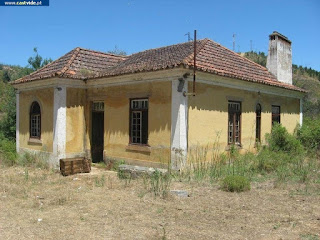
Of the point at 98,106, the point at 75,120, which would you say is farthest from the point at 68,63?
the point at 75,120

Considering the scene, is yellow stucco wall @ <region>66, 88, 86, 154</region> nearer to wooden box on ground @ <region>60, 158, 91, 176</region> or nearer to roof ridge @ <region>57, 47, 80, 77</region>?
roof ridge @ <region>57, 47, 80, 77</region>

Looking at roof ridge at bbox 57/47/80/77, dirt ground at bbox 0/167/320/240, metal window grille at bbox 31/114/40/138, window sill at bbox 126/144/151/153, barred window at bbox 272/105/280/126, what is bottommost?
dirt ground at bbox 0/167/320/240

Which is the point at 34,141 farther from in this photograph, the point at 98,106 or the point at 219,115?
the point at 219,115

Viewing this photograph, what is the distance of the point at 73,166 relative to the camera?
1132cm

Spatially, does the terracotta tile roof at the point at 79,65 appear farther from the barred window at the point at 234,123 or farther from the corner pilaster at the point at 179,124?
the barred window at the point at 234,123

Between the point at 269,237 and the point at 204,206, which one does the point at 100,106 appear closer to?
the point at 204,206

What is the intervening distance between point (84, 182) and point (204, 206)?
436cm

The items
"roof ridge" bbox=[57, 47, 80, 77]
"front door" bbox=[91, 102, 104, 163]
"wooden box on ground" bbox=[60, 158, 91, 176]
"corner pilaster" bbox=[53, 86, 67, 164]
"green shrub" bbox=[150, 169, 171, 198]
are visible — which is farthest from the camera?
"front door" bbox=[91, 102, 104, 163]

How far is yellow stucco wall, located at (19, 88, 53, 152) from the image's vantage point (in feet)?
42.1

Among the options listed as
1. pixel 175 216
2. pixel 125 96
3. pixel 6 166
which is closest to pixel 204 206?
pixel 175 216

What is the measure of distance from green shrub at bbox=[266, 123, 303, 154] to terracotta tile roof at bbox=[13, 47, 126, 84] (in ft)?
25.7

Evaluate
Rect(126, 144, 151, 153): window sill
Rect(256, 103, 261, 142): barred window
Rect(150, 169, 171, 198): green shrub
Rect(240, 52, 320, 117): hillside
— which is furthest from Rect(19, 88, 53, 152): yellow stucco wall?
Rect(240, 52, 320, 117): hillside

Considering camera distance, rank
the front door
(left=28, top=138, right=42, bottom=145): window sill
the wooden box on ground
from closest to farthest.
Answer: the wooden box on ground < the front door < (left=28, top=138, right=42, bottom=145): window sill

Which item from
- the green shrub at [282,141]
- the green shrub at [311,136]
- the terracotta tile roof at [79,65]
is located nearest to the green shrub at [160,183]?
the terracotta tile roof at [79,65]
